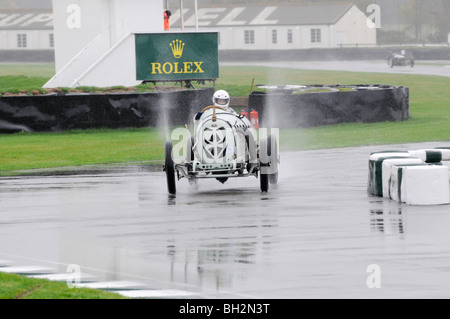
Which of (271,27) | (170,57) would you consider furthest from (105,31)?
(271,27)

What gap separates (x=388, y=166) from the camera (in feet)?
50.9

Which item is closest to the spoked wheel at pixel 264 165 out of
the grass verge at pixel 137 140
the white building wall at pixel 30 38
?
the grass verge at pixel 137 140

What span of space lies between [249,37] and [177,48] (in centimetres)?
8155

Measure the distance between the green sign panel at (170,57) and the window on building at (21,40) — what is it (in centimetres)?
8798

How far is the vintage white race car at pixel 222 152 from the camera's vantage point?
Answer: 16.2 metres

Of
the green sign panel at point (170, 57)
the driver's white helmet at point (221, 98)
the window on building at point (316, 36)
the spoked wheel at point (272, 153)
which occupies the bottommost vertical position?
the spoked wheel at point (272, 153)

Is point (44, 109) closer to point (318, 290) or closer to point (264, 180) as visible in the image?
point (264, 180)

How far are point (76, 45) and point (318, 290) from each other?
2977cm

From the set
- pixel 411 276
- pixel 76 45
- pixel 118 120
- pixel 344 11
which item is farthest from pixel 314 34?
pixel 411 276

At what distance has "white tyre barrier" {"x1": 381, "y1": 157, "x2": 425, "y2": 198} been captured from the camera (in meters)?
15.5

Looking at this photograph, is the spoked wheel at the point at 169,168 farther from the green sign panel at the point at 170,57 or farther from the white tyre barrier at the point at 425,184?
the green sign panel at the point at 170,57

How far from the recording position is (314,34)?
11194cm

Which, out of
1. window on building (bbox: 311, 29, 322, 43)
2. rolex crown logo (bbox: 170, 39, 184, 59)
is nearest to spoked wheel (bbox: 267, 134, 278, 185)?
rolex crown logo (bbox: 170, 39, 184, 59)
